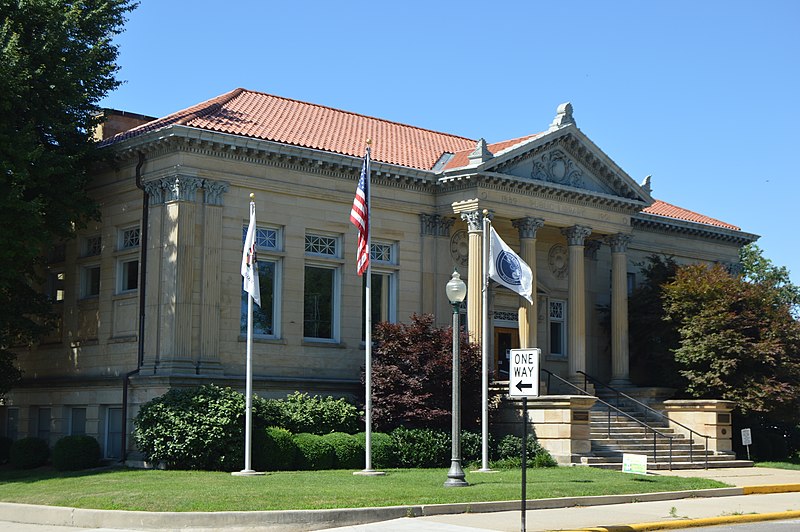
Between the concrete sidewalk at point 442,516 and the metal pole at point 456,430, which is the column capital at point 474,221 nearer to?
the metal pole at point 456,430

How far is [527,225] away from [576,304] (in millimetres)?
3441

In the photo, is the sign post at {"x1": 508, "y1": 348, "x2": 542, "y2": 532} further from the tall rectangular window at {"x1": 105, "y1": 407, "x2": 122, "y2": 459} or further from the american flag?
the tall rectangular window at {"x1": 105, "y1": 407, "x2": 122, "y2": 459}

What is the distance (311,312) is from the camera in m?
33.7

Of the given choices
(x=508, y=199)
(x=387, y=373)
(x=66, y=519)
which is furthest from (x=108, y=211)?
(x=66, y=519)

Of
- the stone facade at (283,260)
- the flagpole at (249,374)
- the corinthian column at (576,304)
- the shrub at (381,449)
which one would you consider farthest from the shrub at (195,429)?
the corinthian column at (576,304)

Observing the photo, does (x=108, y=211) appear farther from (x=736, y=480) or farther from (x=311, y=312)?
(x=736, y=480)

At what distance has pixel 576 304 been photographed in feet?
122

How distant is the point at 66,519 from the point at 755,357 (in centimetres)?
2416

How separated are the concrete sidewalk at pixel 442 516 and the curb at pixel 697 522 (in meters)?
0.02

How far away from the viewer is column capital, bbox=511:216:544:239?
36062mm

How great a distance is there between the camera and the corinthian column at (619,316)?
128 feet

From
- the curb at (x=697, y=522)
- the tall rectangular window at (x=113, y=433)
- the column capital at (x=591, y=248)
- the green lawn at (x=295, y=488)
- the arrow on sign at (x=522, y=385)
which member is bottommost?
the curb at (x=697, y=522)

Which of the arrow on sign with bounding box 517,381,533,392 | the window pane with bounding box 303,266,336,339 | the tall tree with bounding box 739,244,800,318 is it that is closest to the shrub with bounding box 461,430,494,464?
the window pane with bounding box 303,266,336,339

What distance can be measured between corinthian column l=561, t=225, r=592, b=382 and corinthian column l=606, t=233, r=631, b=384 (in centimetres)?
187
